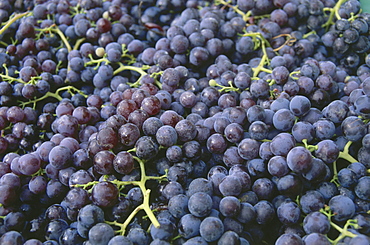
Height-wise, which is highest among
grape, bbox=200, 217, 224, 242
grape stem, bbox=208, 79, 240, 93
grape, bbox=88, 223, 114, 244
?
grape stem, bbox=208, 79, 240, 93

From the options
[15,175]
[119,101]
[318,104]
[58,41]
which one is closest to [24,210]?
[15,175]

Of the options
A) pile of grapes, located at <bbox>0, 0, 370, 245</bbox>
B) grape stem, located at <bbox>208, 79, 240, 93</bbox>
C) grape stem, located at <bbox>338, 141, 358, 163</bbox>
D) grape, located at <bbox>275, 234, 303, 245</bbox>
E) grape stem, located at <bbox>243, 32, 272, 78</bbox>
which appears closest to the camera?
grape, located at <bbox>275, 234, 303, 245</bbox>

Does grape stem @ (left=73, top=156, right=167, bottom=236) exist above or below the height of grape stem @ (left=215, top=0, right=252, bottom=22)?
below

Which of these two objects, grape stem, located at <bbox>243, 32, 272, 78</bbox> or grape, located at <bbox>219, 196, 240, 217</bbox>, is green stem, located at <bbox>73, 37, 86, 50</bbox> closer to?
grape stem, located at <bbox>243, 32, 272, 78</bbox>

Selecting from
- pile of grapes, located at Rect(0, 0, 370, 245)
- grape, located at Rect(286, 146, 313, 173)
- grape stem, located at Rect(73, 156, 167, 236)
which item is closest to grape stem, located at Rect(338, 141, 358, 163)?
pile of grapes, located at Rect(0, 0, 370, 245)

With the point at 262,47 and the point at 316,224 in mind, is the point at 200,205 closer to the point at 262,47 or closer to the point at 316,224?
the point at 316,224

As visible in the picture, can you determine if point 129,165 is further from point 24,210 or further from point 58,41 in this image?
point 58,41

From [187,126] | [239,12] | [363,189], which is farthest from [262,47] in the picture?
[363,189]

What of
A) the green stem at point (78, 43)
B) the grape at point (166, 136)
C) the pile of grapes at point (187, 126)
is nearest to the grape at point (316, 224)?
the pile of grapes at point (187, 126)
